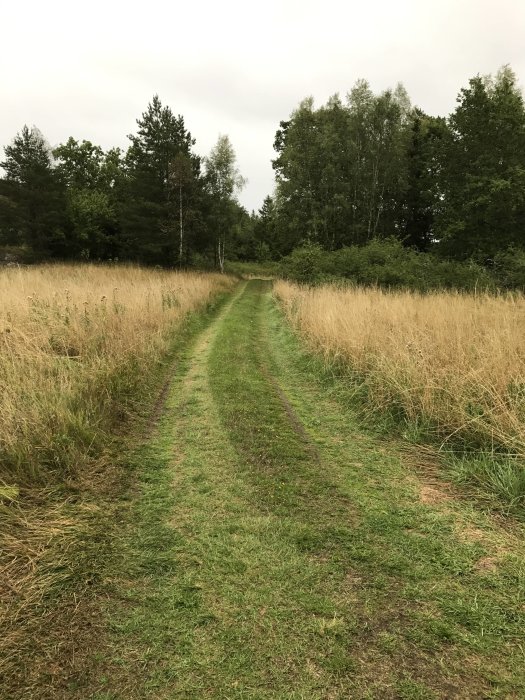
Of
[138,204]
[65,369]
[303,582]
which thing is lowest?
[303,582]

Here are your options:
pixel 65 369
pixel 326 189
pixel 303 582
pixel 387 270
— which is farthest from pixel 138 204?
pixel 303 582

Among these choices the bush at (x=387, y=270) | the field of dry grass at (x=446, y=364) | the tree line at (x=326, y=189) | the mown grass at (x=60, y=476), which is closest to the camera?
the mown grass at (x=60, y=476)

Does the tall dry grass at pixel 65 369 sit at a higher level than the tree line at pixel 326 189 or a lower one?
lower

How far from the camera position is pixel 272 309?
15773mm

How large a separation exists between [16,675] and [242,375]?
5.09 metres

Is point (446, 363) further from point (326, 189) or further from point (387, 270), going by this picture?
point (326, 189)

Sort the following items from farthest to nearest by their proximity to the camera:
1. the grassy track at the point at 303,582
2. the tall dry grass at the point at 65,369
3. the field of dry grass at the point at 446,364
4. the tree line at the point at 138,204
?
the tree line at the point at 138,204, the field of dry grass at the point at 446,364, the tall dry grass at the point at 65,369, the grassy track at the point at 303,582

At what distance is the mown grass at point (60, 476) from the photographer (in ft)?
6.63

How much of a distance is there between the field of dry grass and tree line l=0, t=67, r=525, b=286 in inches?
504

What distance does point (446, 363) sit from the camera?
16.6 feet

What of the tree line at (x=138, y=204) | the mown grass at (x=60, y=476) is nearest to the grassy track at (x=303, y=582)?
the mown grass at (x=60, y=476)

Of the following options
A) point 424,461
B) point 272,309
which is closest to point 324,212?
point 272,309

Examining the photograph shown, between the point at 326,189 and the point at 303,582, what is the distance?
99.8ft

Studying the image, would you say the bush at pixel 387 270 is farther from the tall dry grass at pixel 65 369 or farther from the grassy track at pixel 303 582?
the grassy track at pixel 303 582
